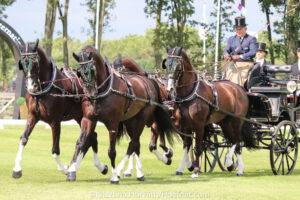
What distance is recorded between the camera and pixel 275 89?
56.0 feet

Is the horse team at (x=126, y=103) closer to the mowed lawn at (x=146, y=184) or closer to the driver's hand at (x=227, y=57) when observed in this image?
the mowed lawn at (x=146, y=184)

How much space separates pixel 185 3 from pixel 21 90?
15.2 metres

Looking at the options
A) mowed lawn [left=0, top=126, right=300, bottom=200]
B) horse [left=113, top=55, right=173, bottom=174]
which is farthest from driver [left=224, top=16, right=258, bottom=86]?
mowed lawn [left=0, top=126, right=300, bottom=200]

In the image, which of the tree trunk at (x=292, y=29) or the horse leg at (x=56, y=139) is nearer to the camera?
the horse leg at (x=56, y=139)

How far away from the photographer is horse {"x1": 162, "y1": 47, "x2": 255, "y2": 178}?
1521cm

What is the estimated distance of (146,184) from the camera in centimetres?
1410

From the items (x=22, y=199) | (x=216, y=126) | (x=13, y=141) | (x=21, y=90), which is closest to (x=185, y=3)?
(x=21, y=90)

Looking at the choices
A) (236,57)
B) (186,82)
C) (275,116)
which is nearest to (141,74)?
(186,82)

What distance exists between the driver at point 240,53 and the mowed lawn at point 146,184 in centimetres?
205

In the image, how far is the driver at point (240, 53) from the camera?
56.4ft

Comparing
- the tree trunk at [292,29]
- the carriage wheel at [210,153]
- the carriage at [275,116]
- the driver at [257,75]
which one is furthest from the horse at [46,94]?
the tree trunk at [292,29]

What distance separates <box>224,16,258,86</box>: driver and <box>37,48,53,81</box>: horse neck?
414 centimetres

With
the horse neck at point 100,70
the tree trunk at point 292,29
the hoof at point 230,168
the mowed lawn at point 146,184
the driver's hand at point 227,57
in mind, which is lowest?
the mowed lawn at point 146,184

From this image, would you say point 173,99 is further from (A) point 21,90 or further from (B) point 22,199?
(A) point 21,90
